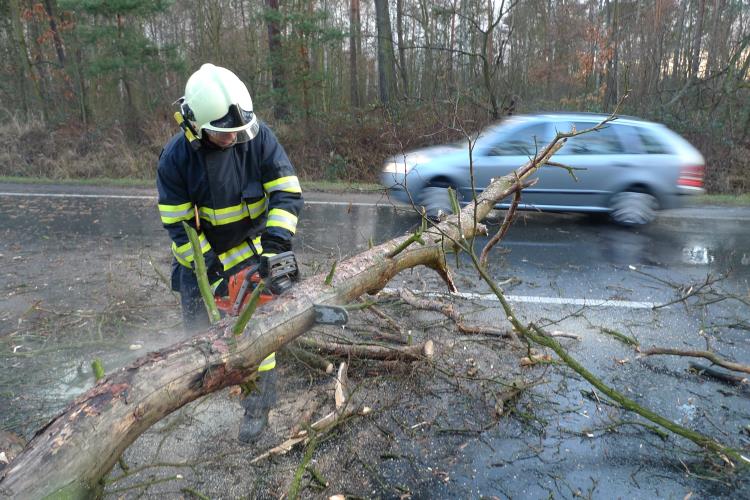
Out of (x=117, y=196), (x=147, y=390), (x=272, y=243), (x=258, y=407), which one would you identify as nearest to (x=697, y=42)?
(x=117, y=196)

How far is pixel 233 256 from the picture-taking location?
304 centimetres

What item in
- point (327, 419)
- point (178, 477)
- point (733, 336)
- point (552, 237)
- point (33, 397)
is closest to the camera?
point (178, 477)

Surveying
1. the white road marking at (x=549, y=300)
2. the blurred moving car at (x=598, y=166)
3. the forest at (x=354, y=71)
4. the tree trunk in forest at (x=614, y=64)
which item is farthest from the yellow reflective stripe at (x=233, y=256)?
the tree trunk in forest at (x=614, y=64)

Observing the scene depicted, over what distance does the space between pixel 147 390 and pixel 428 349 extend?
1918 millimetres

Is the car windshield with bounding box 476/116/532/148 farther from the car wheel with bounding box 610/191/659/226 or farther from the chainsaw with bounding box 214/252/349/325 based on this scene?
the chainsaw with bounding box 214/252/349/325

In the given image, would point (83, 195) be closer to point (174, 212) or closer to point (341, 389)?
point (174, 212)

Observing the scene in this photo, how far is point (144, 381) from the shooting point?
1.88 metres

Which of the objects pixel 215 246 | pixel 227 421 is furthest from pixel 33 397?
pixel 215 246

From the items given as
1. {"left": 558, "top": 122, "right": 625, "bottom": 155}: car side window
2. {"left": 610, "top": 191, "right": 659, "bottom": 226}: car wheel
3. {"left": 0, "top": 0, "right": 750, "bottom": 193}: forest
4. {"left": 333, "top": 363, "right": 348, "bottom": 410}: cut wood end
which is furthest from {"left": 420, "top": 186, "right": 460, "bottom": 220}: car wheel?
{"left": 333, "top": 363, "right": 348, "bottom": 410}: cut wood end

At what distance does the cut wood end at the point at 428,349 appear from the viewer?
336 centimetres

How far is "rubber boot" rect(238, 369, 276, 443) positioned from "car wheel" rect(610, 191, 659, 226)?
552 centimetres

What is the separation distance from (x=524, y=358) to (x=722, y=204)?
23.0 ft

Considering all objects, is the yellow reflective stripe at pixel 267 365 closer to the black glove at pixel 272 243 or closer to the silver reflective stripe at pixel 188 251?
the black glove at pixel 272 243

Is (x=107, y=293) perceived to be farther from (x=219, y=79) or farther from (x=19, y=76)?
(x=19, y=76)
